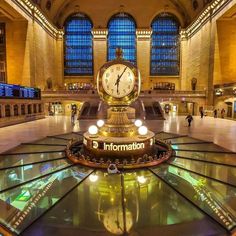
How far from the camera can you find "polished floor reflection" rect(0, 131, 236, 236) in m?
2.73

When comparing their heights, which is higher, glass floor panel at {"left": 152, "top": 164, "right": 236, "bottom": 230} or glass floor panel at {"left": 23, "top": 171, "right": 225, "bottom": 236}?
glass floor panel at {"left": 152, "top": 164, "right": 236, "bottom": 230}

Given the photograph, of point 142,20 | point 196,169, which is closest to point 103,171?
point 196,169

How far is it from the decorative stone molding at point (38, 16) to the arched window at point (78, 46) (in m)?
2.00

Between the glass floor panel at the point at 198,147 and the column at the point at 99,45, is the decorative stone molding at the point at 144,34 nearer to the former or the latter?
the column at the point at 99,45

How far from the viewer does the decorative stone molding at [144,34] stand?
123 feet

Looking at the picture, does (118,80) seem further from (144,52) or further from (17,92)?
(144,52)

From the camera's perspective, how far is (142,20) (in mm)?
37719

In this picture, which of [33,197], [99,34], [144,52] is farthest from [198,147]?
[99,34]

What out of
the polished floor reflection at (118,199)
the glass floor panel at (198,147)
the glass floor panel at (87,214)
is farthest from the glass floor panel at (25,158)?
the glass floor panel at (198,147)

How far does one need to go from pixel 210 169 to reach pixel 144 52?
35.8 meters

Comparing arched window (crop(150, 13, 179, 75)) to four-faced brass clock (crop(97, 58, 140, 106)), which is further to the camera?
arched window (crop(150, 13, 179, 75))

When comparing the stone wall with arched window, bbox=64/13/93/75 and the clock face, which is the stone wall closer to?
arched window, bbox=64/13/93/75

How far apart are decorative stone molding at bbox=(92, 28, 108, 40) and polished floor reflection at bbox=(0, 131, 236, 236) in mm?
35499

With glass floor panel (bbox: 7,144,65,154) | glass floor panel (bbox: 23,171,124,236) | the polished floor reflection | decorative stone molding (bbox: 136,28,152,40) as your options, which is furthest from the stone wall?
glass floor panel (bbox: 23,171,124,236)
